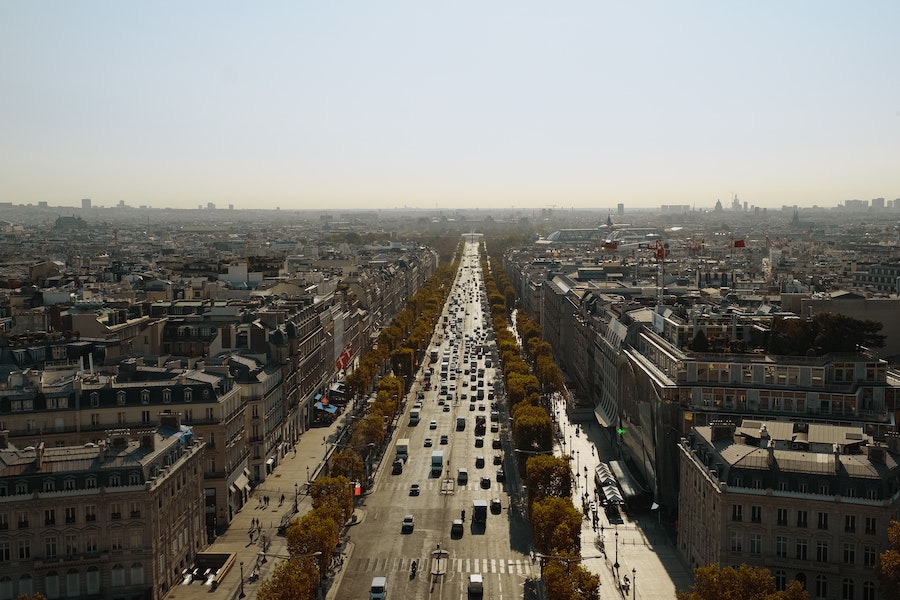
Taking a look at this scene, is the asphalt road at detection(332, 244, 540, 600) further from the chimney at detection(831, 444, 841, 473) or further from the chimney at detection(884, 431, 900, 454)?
the chimney at detection(884, 431, 900, 454)

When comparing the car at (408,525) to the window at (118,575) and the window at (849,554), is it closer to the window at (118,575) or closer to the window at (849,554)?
the window at (118,575)

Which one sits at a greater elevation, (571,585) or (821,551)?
(821,551)

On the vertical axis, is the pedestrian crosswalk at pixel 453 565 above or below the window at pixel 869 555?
below

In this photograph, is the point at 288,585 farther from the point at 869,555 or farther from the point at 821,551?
the point at 869,555

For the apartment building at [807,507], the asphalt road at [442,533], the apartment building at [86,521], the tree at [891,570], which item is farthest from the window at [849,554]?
the apartment building at [86,521]

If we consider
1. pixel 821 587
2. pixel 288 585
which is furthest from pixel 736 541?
pixel 288 585

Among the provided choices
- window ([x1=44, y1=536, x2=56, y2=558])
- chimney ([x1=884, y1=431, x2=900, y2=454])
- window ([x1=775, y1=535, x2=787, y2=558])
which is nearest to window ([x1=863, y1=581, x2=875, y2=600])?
window ([x1=775, y1=535, x2=787, y2=558])

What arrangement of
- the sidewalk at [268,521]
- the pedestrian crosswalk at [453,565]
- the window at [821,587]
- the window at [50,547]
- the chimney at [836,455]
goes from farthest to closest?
the pedestrian crosswalk at [453,565], the sidewalk at [268,521], the window at [50,547], the chimney at [836,455], the window at [821,587]
